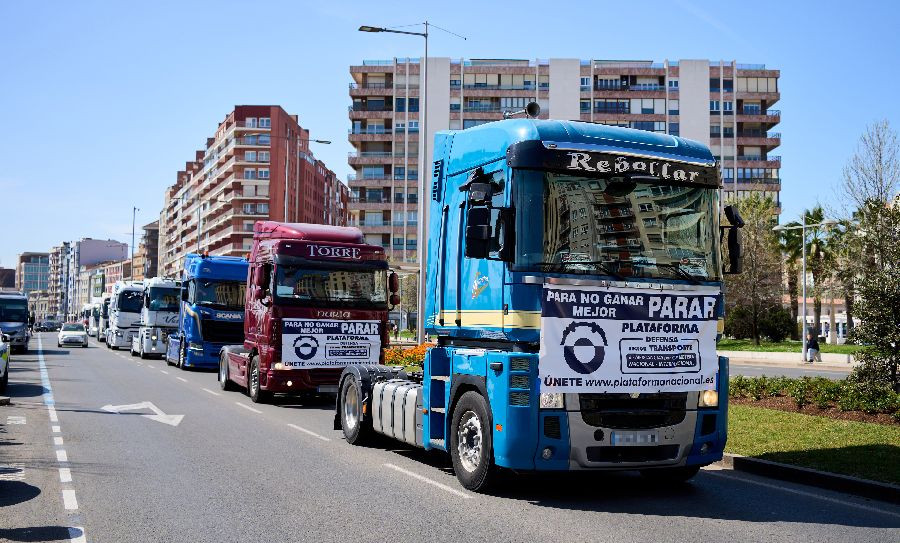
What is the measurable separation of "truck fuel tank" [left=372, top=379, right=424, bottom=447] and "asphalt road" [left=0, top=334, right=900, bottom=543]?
364mm

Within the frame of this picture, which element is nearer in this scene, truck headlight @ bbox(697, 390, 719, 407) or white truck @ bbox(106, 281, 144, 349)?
truck headlight @ bbox(697, 390, 719, 407)

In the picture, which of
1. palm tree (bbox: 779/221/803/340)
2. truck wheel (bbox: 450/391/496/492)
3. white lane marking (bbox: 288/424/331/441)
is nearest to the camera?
truck wheel (bbox: 450/391/496/492)

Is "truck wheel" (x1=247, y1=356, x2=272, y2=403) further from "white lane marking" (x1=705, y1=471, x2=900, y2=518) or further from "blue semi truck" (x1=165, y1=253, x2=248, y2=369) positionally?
"white lane marking" (x1=705, y1=471, x2=900, y2=518)

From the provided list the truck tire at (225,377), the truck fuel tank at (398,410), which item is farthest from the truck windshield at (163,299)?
the truck fuel tank at (398,410)

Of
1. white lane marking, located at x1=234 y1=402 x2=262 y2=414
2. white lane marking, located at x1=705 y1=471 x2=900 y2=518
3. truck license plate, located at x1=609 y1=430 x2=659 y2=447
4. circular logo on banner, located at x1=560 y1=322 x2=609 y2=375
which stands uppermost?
circular logo on banner, located at x1=560 y1=322 x2=609 y2=375

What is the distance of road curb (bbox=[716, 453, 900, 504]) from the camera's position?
29.8ft

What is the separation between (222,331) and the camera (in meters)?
29.6

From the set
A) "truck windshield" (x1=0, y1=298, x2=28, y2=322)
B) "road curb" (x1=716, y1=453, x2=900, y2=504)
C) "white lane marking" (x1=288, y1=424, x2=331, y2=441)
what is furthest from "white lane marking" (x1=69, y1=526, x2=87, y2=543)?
"truck windshield" (x1=0, y1=298, x2=28, y2=322)

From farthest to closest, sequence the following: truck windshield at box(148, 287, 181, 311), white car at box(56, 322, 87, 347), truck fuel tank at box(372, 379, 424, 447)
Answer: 1. white car at box(56, 322, 87, 347)
2. truck windshield at box(148, 287, 181, 311)
3. truck fuel tank at box(372, 379, 424, 447)

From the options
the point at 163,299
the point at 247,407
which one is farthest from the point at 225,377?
the point at 163,299

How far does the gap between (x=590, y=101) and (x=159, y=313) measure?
6855 cm

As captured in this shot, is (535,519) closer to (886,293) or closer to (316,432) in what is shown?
(316,432)

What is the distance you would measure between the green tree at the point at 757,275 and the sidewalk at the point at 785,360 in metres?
14.1

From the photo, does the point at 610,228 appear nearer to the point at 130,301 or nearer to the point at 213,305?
the point at 213,305
